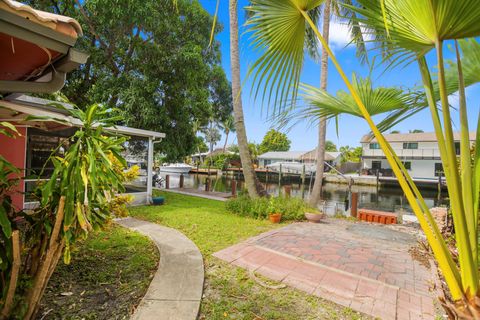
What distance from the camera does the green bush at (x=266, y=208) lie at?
24.8 ft

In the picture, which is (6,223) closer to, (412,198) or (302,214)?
(412,198)

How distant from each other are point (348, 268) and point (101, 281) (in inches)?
140

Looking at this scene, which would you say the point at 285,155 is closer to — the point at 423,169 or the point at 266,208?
the point at 423,169

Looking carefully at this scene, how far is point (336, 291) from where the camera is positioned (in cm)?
315

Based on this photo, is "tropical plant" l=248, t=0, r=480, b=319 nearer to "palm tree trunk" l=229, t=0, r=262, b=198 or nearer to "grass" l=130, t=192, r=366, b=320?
"grass" l=130, t=192, r=366, b=320

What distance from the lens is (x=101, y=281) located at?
3.15 metres

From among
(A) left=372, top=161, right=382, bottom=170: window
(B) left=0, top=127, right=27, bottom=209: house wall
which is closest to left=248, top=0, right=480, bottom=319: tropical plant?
(B) left=0, top=127, right=27, bottom=209: house wall

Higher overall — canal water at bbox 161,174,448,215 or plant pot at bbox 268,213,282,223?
plant pot at bbox 268,213,282,223

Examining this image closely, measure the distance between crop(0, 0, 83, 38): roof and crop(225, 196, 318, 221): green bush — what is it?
21.5 ft

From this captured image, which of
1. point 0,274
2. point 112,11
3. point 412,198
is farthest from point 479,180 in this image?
point 112,11

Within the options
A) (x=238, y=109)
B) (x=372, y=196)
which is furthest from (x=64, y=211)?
(x=372, y=196)

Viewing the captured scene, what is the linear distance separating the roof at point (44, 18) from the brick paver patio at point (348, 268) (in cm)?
355

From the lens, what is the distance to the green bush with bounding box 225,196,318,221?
24.8 ft

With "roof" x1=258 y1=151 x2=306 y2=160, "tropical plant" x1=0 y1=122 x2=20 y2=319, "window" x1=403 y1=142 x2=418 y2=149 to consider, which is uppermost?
"window" x1=403 y1=142 x2=418 y2=149
